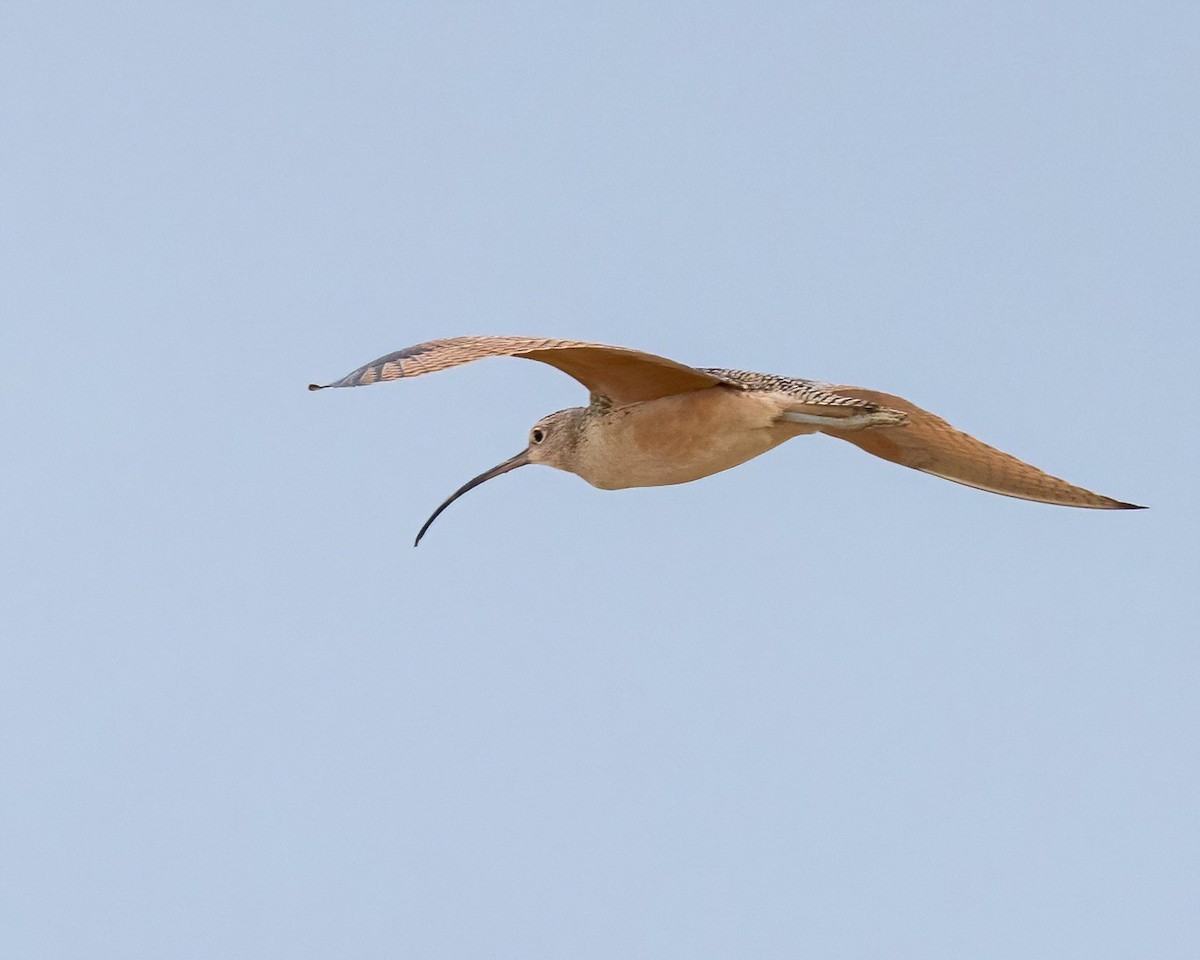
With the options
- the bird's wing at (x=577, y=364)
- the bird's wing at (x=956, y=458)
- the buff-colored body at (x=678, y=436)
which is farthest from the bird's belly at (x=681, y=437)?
the bird's wing at (x=956, y=458)

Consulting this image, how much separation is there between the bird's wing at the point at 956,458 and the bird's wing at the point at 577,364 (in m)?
1.23

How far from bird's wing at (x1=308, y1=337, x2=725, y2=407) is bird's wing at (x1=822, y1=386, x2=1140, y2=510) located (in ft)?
4.04

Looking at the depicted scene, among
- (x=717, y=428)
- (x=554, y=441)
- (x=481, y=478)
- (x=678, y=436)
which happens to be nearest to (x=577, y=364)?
(x=678, y=436)

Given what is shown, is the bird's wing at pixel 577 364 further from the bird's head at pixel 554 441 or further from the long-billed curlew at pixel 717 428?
the bird's head at pixel 554 441

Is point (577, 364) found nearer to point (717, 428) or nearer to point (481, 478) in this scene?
point (717, 428)

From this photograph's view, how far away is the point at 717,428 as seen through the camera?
12.2 metres

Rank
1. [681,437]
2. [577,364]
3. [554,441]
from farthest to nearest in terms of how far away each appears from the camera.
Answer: [554,441] → [681,437] → [577,364]

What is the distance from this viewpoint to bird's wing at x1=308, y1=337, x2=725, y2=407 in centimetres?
998

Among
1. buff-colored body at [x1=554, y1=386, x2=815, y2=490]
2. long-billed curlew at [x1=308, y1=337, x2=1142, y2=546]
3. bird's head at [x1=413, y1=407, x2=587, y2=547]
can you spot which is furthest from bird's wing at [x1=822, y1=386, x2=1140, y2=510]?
bird's head at [x1=413, y1=407, x2=587, y2=547]

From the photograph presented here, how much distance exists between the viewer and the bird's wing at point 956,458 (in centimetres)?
1285

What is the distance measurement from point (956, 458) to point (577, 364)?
305 cm

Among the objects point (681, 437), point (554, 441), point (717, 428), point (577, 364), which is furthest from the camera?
point (554, 441)

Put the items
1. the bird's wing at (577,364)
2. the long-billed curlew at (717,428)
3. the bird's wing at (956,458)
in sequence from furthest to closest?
1. the bird's wing at (956,458)
2. the long-billed curlew at (717,428)
3. the bird's wing at (577,364)

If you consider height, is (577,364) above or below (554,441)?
above
